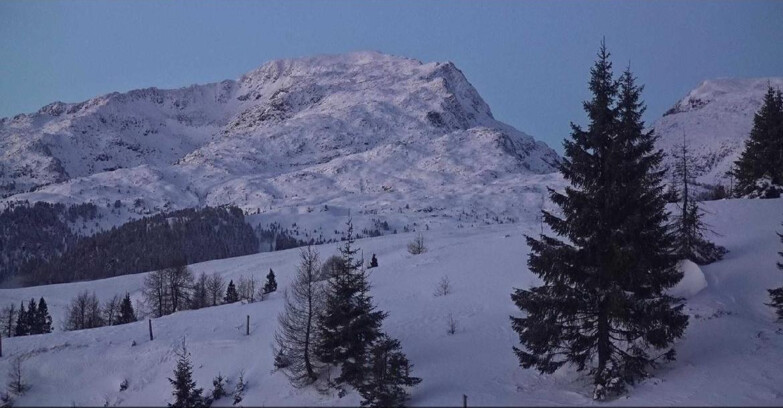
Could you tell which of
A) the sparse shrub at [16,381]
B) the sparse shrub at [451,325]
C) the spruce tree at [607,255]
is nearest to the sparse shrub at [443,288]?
the sparse shrub at [451,325]

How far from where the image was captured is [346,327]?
31.5 m

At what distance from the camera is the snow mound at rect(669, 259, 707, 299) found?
32.5 metres

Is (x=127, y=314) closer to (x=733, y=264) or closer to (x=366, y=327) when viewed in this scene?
(x=366, y=327)

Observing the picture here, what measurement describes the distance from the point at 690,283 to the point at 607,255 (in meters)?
15.2

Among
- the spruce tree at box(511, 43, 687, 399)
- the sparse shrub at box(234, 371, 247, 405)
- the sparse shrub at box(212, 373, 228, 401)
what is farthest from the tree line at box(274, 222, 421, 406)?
the spruce tree at box(511, 43, 687, 399)

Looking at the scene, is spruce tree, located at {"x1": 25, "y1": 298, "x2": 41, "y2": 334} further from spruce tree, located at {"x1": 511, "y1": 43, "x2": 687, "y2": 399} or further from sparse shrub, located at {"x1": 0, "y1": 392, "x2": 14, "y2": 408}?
spruce tree, located at {"x1": 511, "y1": 43, "x2": 687, "y2": 399}

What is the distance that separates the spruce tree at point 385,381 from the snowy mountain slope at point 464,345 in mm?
1112

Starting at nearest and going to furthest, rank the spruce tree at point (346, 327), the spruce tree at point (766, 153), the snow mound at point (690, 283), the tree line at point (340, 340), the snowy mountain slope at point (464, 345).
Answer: the snowy mountain slope at point (464, 345), the tree line at point (340, 340), the spruce tree at point (346, 327), the snow mound at point (690, 283), the spruce tree at point (766, 153)

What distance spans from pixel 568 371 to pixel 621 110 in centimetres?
1136

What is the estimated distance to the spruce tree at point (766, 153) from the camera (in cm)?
5106

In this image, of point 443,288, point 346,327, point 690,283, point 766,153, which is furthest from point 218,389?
point 766,153

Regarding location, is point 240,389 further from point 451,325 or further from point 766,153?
point 766,153

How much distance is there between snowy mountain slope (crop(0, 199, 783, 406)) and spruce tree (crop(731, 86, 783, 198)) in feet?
13.0

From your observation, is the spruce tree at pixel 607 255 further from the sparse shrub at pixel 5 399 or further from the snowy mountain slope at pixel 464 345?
the sparse shrub at pixel 5 399
